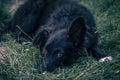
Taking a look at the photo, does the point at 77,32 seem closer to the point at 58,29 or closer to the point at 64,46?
the point at 64,46

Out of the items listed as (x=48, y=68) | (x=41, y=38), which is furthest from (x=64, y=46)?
(x=41, y=38)

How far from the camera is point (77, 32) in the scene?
5770 mm

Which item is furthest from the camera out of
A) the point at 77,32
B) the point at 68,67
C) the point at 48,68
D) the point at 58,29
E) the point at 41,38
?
the point at 41,38

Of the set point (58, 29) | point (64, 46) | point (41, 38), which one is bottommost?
point (64, 46)

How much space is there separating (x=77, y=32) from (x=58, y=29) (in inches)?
25.6

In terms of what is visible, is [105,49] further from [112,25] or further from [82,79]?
[82,79]

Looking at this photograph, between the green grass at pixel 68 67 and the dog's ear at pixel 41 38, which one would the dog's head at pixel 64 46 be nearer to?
the green grass at pixel 68 67

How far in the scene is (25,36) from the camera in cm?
739

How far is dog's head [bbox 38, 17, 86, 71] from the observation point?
5574 millimetres

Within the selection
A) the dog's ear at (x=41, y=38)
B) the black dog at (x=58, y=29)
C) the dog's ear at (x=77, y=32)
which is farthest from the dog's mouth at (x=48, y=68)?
the dog's ear at (x=41, y=38)

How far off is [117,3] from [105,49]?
239cm

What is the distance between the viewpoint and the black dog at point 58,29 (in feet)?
18.5

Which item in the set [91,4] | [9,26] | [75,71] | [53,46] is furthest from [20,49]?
[91,4]

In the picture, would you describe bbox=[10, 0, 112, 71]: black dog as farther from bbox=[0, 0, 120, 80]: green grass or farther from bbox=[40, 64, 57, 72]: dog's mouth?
bbox=[0, 0, 120, 80]: green grass
